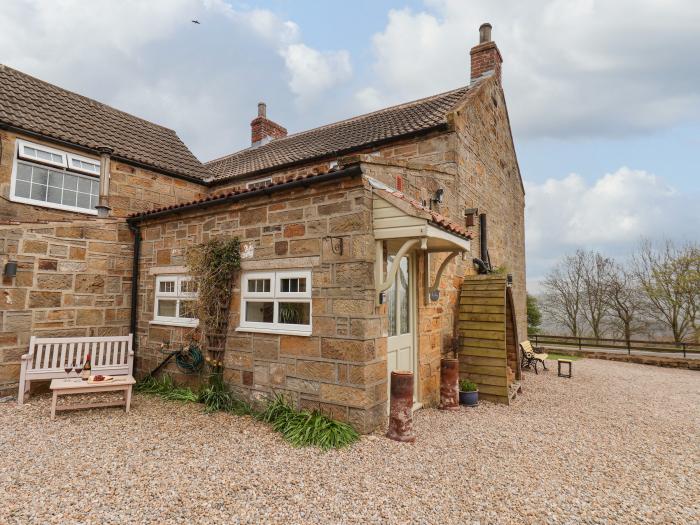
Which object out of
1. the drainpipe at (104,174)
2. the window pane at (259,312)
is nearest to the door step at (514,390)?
the window pane at (259,312)

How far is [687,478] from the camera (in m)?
4.22

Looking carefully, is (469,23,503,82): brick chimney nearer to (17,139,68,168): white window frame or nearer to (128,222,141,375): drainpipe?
(128,222,141,375): drainpipe

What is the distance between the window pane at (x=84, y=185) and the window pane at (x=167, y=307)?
3.94m

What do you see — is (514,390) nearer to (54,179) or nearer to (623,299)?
(54,179)

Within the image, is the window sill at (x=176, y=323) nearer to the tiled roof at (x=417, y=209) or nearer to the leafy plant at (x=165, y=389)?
the leafy plant at (x=165, y=389)

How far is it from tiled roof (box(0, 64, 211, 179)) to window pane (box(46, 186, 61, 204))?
1.21 m

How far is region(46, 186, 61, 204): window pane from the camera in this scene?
852 cm

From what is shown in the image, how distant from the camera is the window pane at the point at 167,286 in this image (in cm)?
764

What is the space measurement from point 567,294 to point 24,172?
3191 cm

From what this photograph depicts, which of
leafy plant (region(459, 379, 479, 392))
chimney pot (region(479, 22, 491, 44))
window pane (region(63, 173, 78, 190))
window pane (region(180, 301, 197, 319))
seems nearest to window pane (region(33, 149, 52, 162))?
window pane (region(63, 173, 78, 190))

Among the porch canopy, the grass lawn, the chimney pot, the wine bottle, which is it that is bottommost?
the grass lawn

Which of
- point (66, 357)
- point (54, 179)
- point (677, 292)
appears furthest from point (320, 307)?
point (677, 292)

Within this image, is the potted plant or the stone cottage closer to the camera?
the stone cottage

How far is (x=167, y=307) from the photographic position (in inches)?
303
